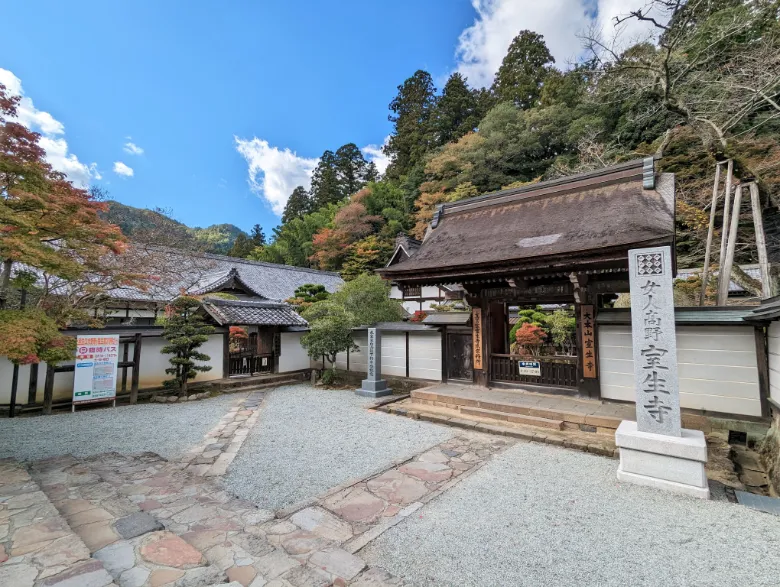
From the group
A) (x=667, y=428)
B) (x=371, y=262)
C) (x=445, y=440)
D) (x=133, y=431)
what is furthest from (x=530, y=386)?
(x=371, y=262)

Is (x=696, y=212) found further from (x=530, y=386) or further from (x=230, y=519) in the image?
(x=230, y=519)

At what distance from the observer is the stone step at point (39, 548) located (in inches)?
85.4

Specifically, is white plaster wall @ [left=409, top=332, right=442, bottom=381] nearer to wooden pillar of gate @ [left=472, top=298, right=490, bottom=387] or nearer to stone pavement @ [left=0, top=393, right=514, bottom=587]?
wooden pillar of gate @ [left=472, top=298, right=490, bottom=387]

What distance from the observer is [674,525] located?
3350mm

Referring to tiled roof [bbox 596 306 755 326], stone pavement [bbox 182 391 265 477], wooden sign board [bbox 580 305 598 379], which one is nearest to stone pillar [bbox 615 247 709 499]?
tiled roof [bbox 596 306 755 326]

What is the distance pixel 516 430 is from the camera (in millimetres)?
6168

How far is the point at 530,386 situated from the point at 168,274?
14.1 meters

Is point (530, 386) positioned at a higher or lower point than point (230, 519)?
higher

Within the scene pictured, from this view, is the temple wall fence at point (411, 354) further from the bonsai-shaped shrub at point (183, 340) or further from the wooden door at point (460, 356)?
the bonsai-shaped shrub at point (183, 340)

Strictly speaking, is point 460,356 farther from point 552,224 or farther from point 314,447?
point 314,447

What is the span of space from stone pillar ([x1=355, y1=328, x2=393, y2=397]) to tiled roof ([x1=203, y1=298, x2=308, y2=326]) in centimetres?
340

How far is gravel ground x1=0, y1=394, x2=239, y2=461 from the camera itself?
550cm

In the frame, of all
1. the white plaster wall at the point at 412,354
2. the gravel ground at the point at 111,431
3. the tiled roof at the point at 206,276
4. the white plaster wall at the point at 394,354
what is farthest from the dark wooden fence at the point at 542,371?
the tiled roof at the point at 206,276

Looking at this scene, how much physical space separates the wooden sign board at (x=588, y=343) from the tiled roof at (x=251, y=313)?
831 centimetres
